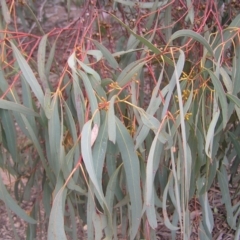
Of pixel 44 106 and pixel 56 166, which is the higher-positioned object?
pixel 44 106

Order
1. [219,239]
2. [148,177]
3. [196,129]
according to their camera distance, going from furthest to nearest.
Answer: [219,239] → [196,129] → [148,177]

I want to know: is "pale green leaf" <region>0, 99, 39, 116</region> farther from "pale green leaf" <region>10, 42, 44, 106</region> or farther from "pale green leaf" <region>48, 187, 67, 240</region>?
"pale green leaf" <region>48, 187, 67, 240</region>

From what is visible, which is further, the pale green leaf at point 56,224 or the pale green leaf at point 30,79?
the pale green leaf at point 30,79

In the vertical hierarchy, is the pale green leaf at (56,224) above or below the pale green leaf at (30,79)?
below

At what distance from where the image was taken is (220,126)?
1144 mm

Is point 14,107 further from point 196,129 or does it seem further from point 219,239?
point 219,239

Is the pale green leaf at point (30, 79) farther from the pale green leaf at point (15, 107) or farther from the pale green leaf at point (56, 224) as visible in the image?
the pale green leaf at point (56, 224)

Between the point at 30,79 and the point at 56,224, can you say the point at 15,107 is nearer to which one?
the point at 30,79

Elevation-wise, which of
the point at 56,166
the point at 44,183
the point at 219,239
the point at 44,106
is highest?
the point at 44,106

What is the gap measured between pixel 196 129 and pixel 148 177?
29cm

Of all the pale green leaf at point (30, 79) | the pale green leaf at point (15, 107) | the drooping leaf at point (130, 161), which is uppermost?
the pale green leaf at point (30, 79)

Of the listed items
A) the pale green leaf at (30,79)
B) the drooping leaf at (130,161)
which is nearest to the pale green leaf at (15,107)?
the pale green leaf at (30,79)

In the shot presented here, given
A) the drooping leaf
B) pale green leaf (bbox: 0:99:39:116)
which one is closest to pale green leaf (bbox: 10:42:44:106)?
pale green leaf (bbox: 0:99:39:116)

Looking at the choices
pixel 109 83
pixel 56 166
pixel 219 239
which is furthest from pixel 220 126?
pixel 219 239
